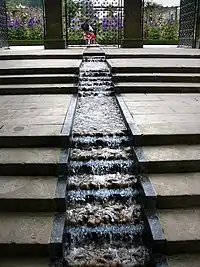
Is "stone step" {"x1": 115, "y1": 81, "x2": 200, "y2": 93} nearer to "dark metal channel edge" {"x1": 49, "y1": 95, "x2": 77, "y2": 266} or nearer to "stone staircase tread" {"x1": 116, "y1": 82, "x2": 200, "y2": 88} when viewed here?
"stone staircase tread" {"x1": 116, "y1": 82, "x2": 200, "y2": 88}

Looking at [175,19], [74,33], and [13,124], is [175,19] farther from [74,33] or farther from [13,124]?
[13,124]

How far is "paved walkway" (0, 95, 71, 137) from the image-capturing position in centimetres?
417

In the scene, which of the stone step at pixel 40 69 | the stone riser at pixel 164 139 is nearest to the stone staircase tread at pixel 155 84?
the stone step at pixel 40 69

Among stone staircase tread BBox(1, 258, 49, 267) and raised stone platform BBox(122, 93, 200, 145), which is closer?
stone staircase tread BBox(1, 258, 49, 267)

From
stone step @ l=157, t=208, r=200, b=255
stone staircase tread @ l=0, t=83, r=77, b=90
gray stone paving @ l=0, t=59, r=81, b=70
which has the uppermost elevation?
gray stone paving @ l=0, t=59, r=81, b=70

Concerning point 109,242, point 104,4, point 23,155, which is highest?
point 104,4

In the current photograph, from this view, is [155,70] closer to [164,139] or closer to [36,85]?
[36,85]

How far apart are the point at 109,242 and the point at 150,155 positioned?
108 cm

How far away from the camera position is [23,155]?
12.5 ft

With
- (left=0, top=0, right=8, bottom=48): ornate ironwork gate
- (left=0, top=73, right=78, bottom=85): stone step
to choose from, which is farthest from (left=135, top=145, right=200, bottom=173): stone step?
(left=0, top=0, right=8, bottom=48): ornate ironwork gate

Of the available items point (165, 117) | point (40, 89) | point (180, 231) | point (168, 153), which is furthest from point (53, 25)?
point (180, 231)

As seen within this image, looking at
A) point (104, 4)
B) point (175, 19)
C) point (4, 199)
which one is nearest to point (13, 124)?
point (4, 199)

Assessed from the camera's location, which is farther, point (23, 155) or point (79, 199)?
point (23, 155)

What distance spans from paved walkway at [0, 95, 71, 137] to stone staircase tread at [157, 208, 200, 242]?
155cm
